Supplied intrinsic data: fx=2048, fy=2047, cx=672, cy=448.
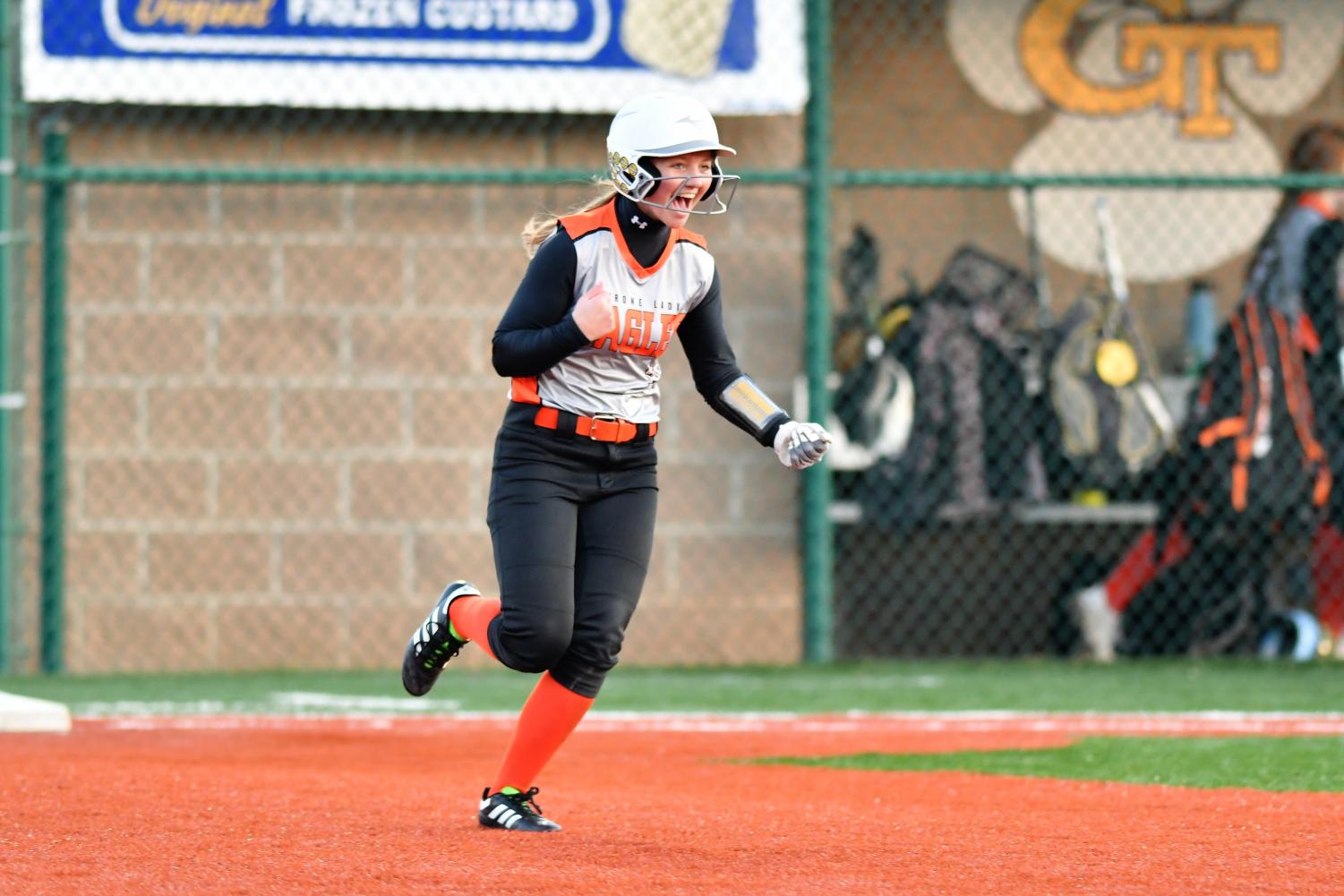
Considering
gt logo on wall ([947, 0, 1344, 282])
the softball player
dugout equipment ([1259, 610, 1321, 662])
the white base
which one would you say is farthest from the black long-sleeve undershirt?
gt logo on wall ([947, 0, 1344, 282])

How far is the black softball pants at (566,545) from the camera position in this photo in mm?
4906

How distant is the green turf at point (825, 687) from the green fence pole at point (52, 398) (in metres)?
0.32

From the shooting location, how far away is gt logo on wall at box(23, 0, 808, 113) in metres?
9.61

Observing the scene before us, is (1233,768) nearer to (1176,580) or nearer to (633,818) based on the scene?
(633,818)

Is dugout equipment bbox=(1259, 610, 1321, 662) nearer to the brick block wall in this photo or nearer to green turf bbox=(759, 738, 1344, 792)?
the brick block wall

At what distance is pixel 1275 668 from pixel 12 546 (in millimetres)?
6089

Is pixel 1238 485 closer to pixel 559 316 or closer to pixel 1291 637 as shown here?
pixel 1291 637

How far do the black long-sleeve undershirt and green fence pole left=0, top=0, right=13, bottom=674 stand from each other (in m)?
5.27

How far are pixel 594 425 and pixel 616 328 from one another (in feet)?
0.83

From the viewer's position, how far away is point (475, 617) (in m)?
5.17

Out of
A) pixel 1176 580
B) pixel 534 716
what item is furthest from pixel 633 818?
pixel 1176 580

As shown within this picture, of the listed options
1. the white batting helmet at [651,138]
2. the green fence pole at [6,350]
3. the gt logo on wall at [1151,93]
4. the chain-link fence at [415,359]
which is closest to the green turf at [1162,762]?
the white batting helmet at [651,138]

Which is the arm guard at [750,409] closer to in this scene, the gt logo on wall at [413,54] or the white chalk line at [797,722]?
the white chalk line at [797,722]

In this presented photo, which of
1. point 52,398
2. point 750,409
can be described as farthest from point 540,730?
point 52,398
